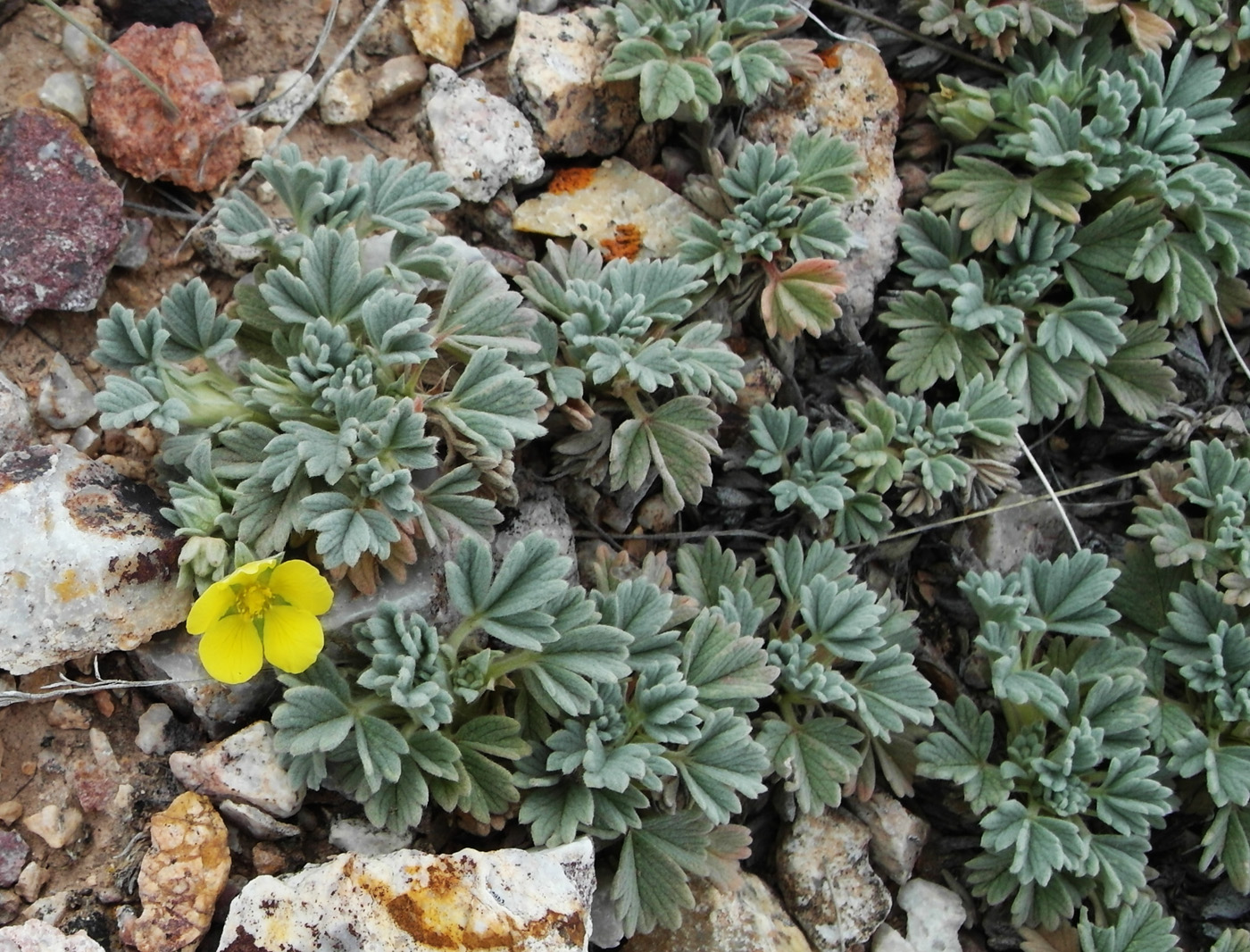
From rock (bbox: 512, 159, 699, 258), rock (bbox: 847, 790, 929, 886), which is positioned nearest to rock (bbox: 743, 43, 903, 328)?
rock (bbox: 512, 159, 699, 258)

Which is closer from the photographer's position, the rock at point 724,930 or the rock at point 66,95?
the rock at point 724,930

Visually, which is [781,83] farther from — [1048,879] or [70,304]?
[1048,879]

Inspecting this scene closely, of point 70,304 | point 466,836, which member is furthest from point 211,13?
point 466,836

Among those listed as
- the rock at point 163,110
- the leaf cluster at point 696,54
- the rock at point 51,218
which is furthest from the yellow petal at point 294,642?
the leaf cluster at point 696,54

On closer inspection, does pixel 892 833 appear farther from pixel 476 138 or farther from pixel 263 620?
pixel 476 138

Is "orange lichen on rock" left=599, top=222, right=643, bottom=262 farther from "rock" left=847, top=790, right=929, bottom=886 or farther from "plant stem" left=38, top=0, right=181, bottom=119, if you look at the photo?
"rock" left=847, top=790, right=929, bottom=886

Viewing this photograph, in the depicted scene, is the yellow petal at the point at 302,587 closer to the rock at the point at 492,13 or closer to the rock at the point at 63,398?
the rock at the point at 63,398
